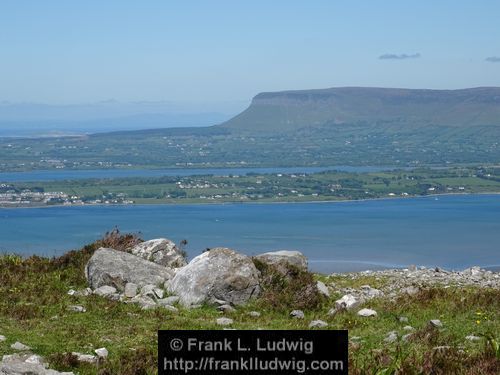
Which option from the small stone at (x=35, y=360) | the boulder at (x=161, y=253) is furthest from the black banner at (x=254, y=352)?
the boulder at (x=161, y=253)

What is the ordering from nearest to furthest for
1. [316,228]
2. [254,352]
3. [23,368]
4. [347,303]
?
1. [254,352]
2. [23,368]
3. [347,303]
4. [316,228]

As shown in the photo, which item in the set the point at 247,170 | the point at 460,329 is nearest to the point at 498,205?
the point at 247,170

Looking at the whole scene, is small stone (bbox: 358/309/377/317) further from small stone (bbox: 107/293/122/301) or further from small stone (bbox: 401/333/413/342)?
small stone (bbox: 107/293/122/301)

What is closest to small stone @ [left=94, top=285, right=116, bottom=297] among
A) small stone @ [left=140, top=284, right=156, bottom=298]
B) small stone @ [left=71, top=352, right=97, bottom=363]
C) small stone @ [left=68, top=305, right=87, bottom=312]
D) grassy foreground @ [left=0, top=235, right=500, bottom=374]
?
grassy foreground @ [left=0, top=235, right=500, bottom=374]

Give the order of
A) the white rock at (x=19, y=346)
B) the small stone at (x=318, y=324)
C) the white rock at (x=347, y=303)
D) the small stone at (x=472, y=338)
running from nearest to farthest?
the white rock at (x=19, y=346)
the small stone at (x=472, y=338)
the small stone at (x=318, y=324)
the white rock at (x=347, y=303)

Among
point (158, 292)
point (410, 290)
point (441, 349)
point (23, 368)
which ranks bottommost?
point (410, 290)

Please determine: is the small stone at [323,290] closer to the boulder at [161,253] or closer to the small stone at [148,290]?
the small stone at [148,290]

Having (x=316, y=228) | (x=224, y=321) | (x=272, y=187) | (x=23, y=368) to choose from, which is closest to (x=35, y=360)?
(x=23, y=368)

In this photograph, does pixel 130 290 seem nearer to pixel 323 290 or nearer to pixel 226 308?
pixel 226 308
